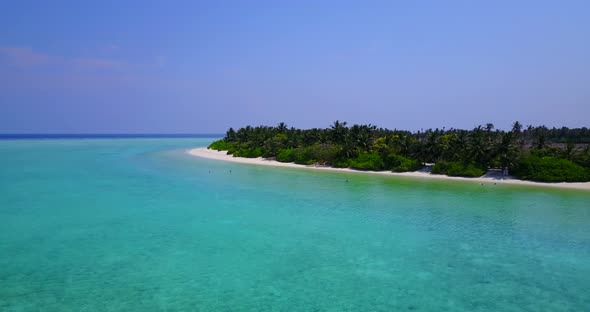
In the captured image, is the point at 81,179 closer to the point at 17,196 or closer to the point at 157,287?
the point at 17,196

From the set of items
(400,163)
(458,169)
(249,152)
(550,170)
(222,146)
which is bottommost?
(458,169)

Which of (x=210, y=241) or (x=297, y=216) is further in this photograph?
(x=297, y=216)

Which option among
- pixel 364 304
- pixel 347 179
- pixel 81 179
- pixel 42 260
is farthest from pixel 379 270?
pixel 81 179

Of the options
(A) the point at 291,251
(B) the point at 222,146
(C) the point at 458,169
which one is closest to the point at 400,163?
(C) the point at 458,169

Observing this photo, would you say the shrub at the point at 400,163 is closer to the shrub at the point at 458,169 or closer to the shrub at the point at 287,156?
the shrub at the point at 458,169

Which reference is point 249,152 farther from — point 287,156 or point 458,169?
point 458,169

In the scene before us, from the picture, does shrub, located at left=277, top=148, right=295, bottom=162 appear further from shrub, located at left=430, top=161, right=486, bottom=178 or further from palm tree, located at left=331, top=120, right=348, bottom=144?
shrub, located at left=430, top=161, right=486, bottom=178
